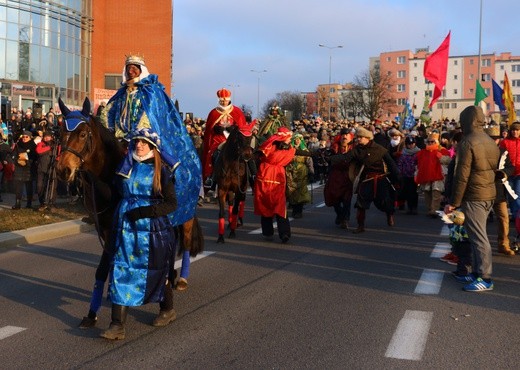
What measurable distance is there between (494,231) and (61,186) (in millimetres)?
10712

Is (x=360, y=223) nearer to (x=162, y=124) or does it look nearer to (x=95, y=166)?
(x=162, y=124)

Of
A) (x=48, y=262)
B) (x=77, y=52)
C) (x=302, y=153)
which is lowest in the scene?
(x=48, y=262)

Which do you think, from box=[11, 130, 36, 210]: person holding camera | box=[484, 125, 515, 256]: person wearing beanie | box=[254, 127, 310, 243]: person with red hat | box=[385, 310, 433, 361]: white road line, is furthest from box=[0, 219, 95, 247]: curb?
box=[484, 125, 515, 256]: person wearing beanie

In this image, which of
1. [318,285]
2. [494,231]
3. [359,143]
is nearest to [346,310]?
[318,285]

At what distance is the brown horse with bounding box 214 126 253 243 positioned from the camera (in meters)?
10.5

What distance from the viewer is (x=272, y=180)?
1072cm

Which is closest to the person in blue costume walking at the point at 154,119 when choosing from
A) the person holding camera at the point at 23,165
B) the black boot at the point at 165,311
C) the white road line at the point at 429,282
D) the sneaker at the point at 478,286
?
the black boot at the point at 165,311

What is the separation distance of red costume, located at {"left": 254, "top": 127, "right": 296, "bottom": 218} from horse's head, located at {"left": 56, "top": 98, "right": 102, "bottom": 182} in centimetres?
523

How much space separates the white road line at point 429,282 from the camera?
738 cm

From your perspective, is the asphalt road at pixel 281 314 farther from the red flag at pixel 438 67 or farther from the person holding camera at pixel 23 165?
the red flag at pixel 438 67

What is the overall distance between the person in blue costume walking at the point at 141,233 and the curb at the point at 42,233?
19.2ft

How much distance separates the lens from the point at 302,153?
11.6 meters

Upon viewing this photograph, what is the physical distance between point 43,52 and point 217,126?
33.6 meters

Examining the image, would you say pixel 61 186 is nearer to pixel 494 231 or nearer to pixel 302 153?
pixel 302 153
